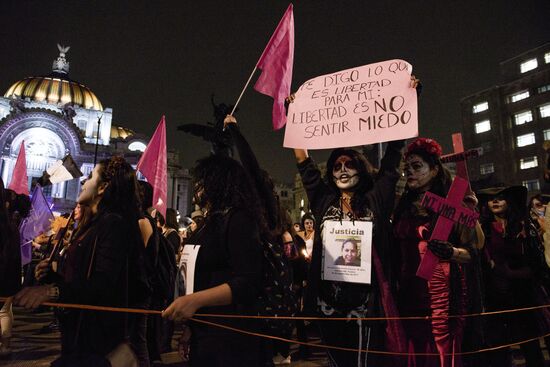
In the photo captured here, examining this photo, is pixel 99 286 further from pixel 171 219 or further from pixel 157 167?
pixel 157 167

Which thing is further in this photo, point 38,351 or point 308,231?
point 308,231

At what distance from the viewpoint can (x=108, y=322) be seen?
253 centimetres

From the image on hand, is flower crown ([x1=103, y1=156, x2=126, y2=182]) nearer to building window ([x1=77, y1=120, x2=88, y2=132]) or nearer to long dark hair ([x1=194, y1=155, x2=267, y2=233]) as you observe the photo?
long dark hair ([x1=194, y1=155, x2=267, y2=233])

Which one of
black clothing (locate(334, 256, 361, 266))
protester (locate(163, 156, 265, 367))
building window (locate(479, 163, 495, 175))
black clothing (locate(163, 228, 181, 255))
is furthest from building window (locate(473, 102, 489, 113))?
protester (locate(163, 156, 265, 367))

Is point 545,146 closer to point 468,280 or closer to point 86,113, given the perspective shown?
point 468,280

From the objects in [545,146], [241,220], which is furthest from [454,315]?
[545,146]

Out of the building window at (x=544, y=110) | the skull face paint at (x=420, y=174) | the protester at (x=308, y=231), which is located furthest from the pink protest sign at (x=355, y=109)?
the building window at (x=544, y=110)

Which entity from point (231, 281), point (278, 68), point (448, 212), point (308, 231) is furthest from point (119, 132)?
point (231, 281)

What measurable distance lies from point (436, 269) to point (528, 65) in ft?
218

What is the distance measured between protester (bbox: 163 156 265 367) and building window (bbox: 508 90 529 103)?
66.1 metres

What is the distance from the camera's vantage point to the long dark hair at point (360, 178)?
136 inches

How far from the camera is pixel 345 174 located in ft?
11.6

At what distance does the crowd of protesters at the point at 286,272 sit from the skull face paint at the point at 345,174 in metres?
0.01

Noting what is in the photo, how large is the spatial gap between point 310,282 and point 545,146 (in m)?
3.09
